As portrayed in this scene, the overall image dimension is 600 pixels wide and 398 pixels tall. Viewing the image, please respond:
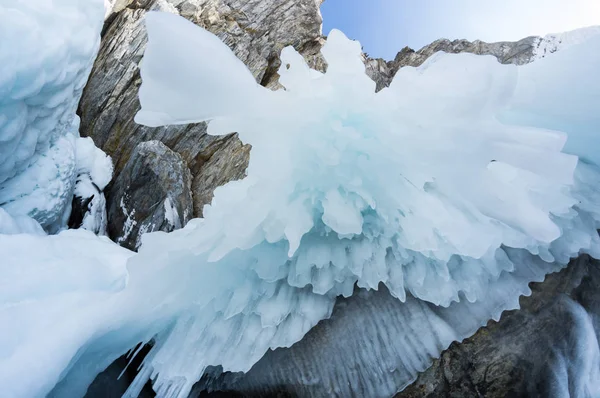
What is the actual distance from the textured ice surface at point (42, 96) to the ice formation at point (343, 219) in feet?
8.60

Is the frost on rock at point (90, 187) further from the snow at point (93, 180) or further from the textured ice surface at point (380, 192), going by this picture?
the textured ice surface at point (380, 192)

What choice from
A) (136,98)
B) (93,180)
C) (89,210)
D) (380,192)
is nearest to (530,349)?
(380,192)

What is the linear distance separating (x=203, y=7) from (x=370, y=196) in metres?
9.17

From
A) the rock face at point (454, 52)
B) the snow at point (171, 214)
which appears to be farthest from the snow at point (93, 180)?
the rock face at point (454, 52)

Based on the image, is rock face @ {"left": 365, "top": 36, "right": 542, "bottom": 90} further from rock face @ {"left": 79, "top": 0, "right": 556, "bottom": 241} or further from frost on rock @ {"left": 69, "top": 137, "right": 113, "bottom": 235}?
frost on rock @ {"left": 69, "top": 137, "right": 113, "bottom": 235}

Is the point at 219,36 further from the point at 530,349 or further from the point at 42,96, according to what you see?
the point at 530,349

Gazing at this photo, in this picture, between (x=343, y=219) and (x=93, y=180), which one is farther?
(x=93, y=180)

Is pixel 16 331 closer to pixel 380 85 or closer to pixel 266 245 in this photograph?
pixel 266 245

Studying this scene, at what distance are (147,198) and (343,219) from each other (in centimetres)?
487

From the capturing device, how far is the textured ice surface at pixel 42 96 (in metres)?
3.85

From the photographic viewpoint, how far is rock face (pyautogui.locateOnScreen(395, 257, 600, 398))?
6.46 feet

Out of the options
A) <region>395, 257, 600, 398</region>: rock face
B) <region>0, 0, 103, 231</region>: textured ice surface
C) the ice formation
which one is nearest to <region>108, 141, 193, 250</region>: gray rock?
<region>0, 0, 103, 231</region>: textured ice surface

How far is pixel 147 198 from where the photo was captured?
603 cm

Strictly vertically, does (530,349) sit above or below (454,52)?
below
